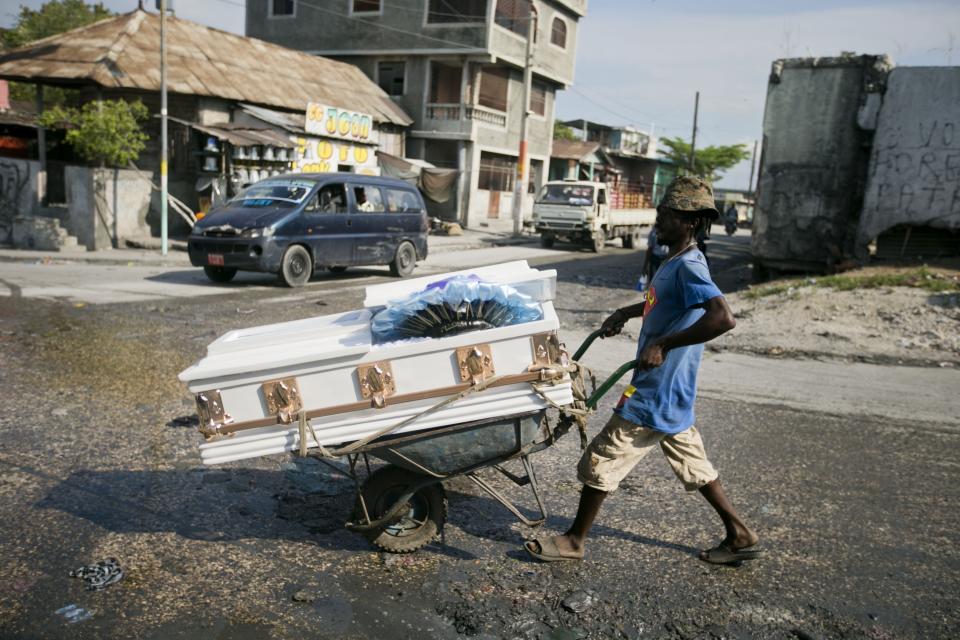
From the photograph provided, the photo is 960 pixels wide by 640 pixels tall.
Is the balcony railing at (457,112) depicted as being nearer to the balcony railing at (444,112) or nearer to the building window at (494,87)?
the balcony railing at (444,112)

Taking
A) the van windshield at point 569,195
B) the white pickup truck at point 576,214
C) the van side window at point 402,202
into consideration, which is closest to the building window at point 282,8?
the white pickup truck at point 576,214

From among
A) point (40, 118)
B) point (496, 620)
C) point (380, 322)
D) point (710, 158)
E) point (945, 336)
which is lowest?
point (496, 620)

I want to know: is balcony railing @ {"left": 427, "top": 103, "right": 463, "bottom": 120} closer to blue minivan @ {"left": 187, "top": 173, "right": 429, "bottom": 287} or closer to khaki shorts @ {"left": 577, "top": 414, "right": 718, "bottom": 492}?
blue minivan @ {"left": 187, "top": 173, "right": 429, "bottom": 287}

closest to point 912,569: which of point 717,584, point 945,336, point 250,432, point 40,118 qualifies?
point 717,584

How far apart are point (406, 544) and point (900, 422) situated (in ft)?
14.7

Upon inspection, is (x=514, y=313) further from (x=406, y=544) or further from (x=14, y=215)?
(x=14, y=215)

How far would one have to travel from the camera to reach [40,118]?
1564 cm

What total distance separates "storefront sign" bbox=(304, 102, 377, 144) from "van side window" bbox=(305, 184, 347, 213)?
877cm

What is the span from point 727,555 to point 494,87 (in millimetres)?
29438

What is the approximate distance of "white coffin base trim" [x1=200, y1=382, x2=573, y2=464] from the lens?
119 inches

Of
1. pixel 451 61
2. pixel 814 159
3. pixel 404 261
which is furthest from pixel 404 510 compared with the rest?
pixel 451 61

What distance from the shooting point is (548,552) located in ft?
10.9

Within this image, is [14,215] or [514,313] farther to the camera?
A: [14,215]

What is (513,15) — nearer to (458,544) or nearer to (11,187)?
(11,187)
